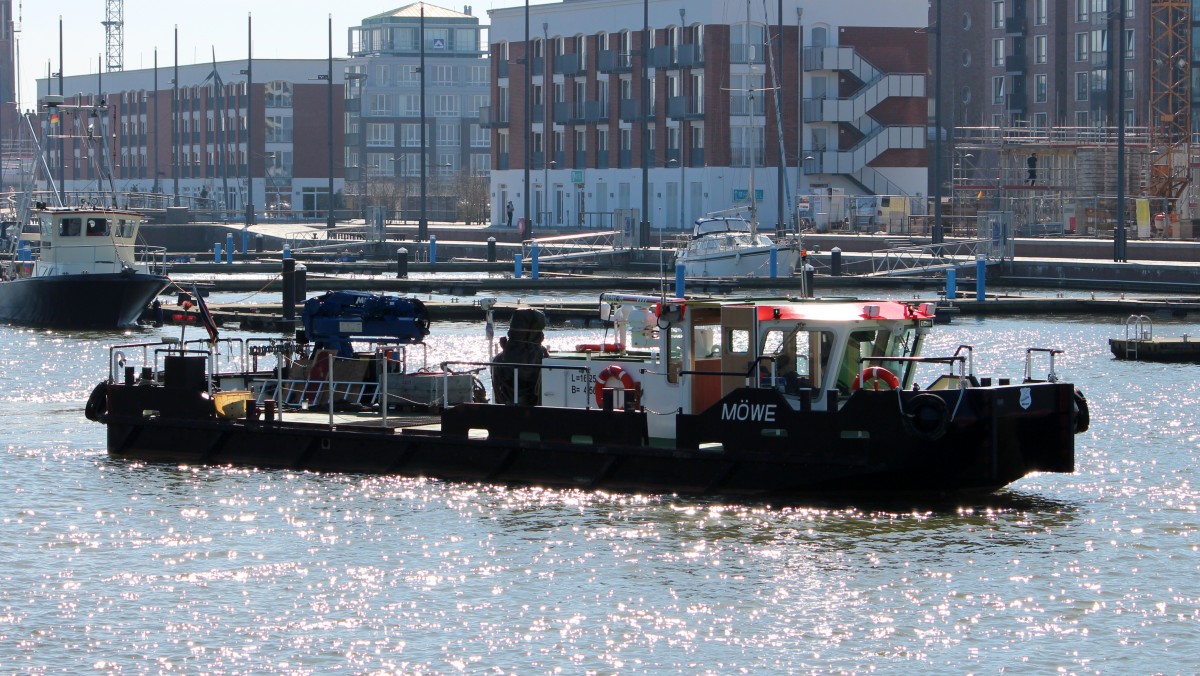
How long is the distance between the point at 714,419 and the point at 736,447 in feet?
1.55

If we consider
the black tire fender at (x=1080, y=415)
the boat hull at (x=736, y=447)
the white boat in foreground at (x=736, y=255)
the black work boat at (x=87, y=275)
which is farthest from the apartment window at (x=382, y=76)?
the black tire fender at (x=1080, y=415)

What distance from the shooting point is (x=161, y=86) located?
16600 centimetres

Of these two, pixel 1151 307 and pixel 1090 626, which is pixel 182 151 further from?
pixel 1090 626

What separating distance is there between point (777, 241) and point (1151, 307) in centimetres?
2349

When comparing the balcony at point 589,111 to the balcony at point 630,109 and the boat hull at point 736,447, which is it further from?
the boat hull at point 736,447

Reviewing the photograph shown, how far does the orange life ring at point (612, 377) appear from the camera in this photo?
26188 mm

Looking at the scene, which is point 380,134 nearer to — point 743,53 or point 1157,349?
point 743,53

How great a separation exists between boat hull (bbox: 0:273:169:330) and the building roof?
9650 cm

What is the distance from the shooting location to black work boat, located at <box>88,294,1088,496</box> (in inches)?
961

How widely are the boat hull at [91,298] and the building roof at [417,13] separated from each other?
96.5m

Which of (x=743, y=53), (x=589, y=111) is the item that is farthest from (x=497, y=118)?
(x=743, y=53)

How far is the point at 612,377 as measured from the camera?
26281 millimetres

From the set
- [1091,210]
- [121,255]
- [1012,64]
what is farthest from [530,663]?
[1012,64]

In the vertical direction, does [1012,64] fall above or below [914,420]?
above
